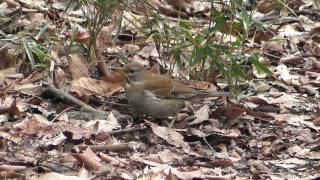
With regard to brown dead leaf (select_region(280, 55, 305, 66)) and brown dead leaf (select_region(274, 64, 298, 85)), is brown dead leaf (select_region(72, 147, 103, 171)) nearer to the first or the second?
brown dead leaf (select_region(274, 64, 298, 85))

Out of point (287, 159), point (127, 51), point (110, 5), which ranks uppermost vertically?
point (110, 5)

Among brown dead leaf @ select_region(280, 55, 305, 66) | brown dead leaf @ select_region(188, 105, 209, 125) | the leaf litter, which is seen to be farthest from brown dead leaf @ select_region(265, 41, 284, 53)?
brown dead leaf @ select_region(188, 105, 209, 125)

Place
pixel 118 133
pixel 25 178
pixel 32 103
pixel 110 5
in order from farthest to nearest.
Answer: pixel 110 5
pixel 32 103
pixel 118 133
pixel 25 178

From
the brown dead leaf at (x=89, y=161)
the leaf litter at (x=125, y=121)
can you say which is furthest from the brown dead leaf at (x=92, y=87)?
the brown dead leaf at (x=89, y=161)

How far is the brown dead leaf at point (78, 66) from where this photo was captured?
7.29 meters

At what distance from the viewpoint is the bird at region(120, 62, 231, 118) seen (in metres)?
6.68

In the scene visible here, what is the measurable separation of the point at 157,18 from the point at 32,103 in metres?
1.49

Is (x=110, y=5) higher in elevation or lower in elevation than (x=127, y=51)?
higher

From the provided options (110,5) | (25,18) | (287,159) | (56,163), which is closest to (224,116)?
(287,159)

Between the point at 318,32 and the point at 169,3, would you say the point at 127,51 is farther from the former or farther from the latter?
the point at 318,32

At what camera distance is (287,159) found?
597cm

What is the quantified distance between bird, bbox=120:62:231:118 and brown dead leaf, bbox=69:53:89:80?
A: 1.79 ft

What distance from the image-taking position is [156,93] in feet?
22.3

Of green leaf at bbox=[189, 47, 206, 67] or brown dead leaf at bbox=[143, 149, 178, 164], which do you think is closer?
brown dead leaf at bbox=[143, 149, 178, 164]
